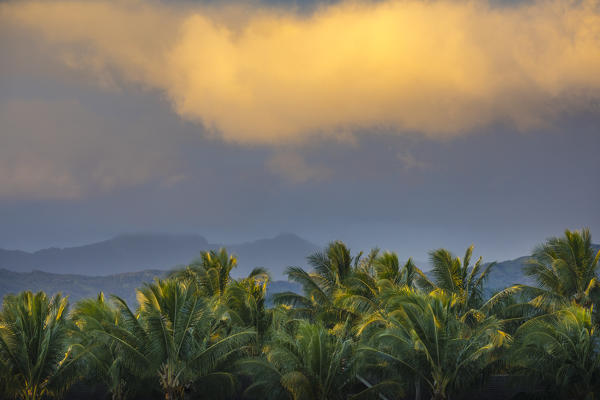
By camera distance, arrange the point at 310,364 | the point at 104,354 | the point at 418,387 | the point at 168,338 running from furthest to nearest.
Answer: the point at 104,354
the point at 418,387
the point at 310,364
the point at 168,338

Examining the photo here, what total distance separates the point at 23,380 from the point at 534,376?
63.9 ft

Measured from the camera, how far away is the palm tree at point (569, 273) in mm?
30984

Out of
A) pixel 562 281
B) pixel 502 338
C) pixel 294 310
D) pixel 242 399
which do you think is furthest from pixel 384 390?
pixel 562 281

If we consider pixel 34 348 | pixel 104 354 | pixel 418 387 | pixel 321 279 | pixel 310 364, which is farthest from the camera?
pixel 321 279

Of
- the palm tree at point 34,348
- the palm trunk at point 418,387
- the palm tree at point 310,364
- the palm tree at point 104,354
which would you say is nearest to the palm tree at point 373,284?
the palm tree at point 310,364

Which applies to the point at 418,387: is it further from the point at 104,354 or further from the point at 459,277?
the point at 104,354

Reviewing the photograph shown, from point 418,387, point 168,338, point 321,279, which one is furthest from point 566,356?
point 168,338

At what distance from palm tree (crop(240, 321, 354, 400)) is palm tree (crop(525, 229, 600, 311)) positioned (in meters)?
12.3

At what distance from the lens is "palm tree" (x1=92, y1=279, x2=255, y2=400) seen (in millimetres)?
23234

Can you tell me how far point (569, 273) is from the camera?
102 feet

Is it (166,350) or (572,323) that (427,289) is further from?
(166,350)

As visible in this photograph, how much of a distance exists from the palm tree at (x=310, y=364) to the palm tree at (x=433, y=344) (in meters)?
1.11

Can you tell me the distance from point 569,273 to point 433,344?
11975mm

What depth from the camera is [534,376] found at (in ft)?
81.9
